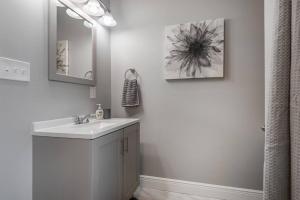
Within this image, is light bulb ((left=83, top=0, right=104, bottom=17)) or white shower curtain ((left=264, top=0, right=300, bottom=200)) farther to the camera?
light bulb ((left=83, top=0, right=104, bottom=17))

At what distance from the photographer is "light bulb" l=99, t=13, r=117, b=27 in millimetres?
2092

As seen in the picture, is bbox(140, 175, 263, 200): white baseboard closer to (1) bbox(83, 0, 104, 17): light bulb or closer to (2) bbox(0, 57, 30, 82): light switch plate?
(2) bbox(0, 57, 30, 82): light switch plate

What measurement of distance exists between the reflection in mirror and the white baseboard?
4.46ft

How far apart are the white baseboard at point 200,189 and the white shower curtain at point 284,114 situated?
4.20ft

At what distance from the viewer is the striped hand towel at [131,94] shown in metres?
2.16

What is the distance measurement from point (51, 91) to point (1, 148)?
511 millimetres

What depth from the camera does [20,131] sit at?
3.93ft

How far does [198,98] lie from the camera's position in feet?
6.68

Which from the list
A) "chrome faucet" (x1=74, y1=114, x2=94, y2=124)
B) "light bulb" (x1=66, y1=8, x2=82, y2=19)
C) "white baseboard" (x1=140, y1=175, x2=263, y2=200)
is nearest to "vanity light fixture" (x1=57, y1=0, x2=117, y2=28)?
"light bulb" (x1=66, y1=8, x2=82, y2=19)

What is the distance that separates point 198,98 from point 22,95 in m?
1.57

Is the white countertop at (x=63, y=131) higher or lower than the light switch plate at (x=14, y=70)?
lower

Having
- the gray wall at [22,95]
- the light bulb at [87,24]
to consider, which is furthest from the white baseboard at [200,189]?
the light bulb at [87,24]

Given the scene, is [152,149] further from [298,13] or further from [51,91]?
[298,13]

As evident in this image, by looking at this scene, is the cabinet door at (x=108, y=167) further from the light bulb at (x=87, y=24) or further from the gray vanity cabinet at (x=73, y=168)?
the light bulb at (x=87, y=24)
